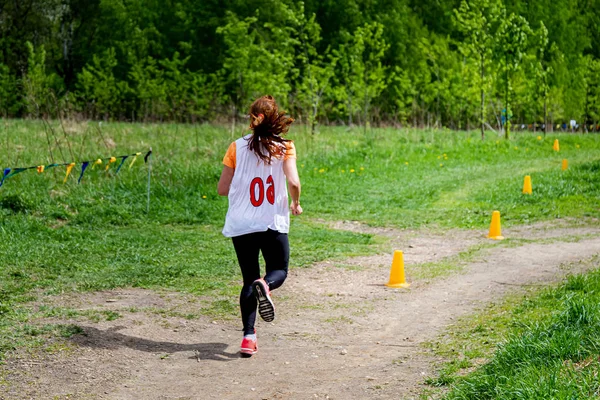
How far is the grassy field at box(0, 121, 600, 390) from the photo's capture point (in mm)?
8336

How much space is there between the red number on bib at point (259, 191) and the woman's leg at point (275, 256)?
0.23 metres

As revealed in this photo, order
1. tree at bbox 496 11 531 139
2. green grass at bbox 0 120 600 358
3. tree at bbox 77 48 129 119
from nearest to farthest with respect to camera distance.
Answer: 1. green grass at bbox 0 120 600 358
2. tree at bbox 496 11 531 139
3. tree at bbox 77 48 129 119

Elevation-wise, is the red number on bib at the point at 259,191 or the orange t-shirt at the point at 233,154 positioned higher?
the orange t-shirt at the point at 233,154

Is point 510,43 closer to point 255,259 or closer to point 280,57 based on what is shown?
point 280,57

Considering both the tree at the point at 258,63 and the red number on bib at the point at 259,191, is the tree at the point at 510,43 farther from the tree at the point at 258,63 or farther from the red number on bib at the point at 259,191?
the red number on bib at the point at 259,191

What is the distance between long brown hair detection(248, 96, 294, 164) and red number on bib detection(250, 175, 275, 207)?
159 mm

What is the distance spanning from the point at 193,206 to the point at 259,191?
7.11 m

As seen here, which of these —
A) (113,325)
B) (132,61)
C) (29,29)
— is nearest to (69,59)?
(29,29)

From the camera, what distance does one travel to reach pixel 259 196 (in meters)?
5.78

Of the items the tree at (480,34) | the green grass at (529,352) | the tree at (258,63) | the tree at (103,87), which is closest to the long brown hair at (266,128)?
the green grass at (529,352)

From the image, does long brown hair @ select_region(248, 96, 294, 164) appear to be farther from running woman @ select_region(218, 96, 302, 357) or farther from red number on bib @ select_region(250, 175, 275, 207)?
red number on bib @ select_region(250, 175, 275, 207)

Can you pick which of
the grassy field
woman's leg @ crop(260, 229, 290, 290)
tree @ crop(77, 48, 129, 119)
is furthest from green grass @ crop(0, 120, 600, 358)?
tree @ crop(77, 48, 129, 119)

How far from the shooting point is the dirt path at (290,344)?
5.10 metres

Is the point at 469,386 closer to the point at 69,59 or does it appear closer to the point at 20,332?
the point at 20,332
